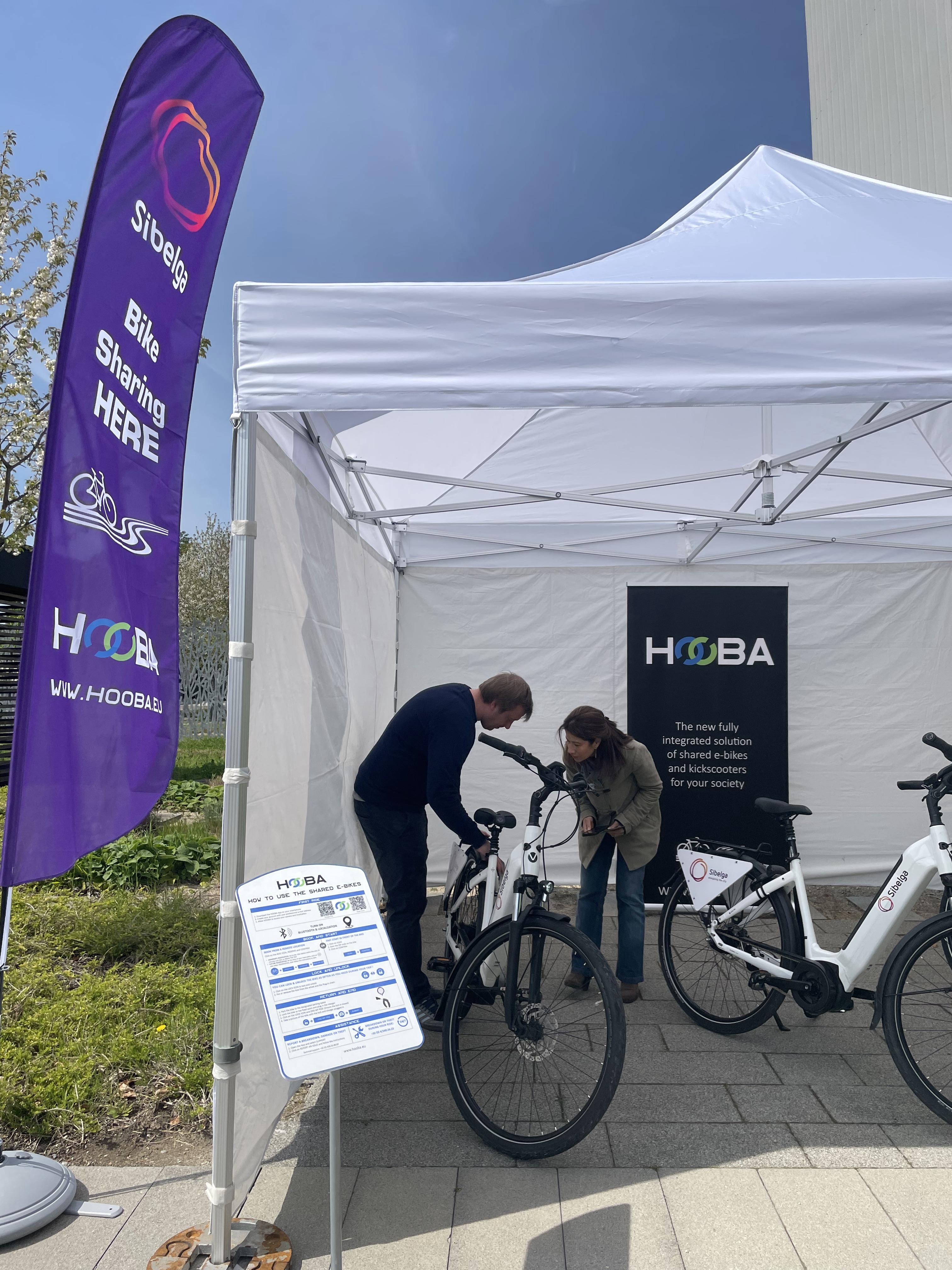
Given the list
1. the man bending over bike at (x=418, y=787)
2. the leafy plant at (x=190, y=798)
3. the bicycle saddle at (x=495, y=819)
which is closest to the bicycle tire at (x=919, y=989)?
the bicycle saddle at (x=495, y=819)

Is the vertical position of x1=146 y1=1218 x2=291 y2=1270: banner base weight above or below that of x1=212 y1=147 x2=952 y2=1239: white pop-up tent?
below

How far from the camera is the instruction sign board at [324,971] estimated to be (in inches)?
70.0

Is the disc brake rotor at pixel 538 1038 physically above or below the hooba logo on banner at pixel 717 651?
below

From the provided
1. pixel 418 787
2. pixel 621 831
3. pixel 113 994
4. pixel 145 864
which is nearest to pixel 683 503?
pixel 621 831

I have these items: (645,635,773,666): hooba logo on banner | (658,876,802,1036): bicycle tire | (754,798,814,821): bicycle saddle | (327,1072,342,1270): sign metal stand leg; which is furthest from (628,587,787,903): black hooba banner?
(327,1072,342,1270): sign metal stand leg

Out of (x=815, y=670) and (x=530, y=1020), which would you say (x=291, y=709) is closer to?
(x=530, y=1020)

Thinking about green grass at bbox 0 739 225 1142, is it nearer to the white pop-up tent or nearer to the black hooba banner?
the white pop-up tent

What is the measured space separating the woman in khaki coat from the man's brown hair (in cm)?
42

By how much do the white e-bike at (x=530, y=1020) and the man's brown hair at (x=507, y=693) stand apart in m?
0.27

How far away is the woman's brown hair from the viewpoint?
3588mm

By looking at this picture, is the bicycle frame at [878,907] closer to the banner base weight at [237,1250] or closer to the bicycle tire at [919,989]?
the bicycle tire at [919,989]

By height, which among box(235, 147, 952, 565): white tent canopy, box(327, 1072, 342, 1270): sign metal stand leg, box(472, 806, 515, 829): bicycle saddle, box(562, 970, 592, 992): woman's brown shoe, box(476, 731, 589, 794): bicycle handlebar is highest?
box(235, 147, 952, 565): white tent canopy

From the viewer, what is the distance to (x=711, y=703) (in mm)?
5578

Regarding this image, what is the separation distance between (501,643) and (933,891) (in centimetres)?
366
